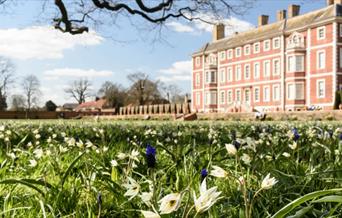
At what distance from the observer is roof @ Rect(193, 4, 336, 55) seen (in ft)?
157

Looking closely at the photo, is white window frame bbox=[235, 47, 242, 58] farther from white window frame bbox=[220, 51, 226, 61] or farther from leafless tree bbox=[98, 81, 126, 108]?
leafless tree bbox=[98, 81, 126, 108]

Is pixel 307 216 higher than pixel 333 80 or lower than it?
lower

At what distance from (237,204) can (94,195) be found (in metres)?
0.80

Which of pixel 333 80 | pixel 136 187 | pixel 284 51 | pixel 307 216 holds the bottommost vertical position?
pixel 307 216

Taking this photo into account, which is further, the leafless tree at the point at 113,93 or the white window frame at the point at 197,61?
the leafless tree at the point at 113,93

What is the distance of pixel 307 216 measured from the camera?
6.61 ft

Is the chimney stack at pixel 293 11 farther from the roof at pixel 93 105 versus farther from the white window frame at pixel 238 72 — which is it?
the roof at pixel 93 105

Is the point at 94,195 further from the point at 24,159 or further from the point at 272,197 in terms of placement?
the point at 24,159

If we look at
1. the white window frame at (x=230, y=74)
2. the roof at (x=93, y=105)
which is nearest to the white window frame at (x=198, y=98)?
the white window frame at (x=230, y=74)

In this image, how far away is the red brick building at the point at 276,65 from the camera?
4694 centimetres

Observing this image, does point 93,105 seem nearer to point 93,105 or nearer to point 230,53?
point 93,105

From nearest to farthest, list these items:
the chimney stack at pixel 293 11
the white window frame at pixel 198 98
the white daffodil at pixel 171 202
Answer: the white daffodil at pixel 171 202 < the chimney stack at pixel 293 11 < the white window frame at pixel 198 98

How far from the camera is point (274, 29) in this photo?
55.6 metres

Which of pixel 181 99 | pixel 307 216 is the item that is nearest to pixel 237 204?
pixel 307 216
